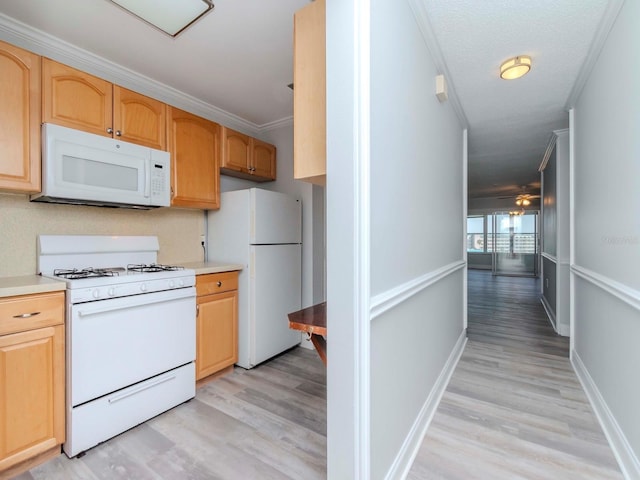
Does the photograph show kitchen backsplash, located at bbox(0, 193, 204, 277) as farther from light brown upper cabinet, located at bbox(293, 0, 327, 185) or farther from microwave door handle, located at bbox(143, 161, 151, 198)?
light brown upper cabinet, located at bbox(293, 0, 327, 185)

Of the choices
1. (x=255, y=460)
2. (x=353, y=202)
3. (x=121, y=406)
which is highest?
(x=353, y=202)

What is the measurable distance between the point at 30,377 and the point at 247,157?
2.28 meters

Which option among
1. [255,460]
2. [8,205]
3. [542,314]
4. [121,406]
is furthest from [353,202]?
[542,314]

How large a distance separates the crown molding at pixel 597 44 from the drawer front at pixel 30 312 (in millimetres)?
3167

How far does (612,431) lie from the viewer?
1.74 metres

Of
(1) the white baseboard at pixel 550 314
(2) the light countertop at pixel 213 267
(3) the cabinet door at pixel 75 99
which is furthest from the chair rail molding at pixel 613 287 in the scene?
(3) the cabinet door at pixel 75 99

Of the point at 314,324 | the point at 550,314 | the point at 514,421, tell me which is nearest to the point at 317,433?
the point at 314,324

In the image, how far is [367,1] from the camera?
1082mm

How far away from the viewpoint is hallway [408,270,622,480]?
5.14 ft

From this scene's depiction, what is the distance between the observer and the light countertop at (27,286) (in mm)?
1520

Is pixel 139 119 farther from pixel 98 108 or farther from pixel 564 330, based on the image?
pixel 564 330

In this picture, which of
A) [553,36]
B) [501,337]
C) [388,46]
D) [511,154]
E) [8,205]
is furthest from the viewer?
[511,154]

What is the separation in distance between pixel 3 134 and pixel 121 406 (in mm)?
1637

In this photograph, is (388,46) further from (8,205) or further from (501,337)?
(501,337)
